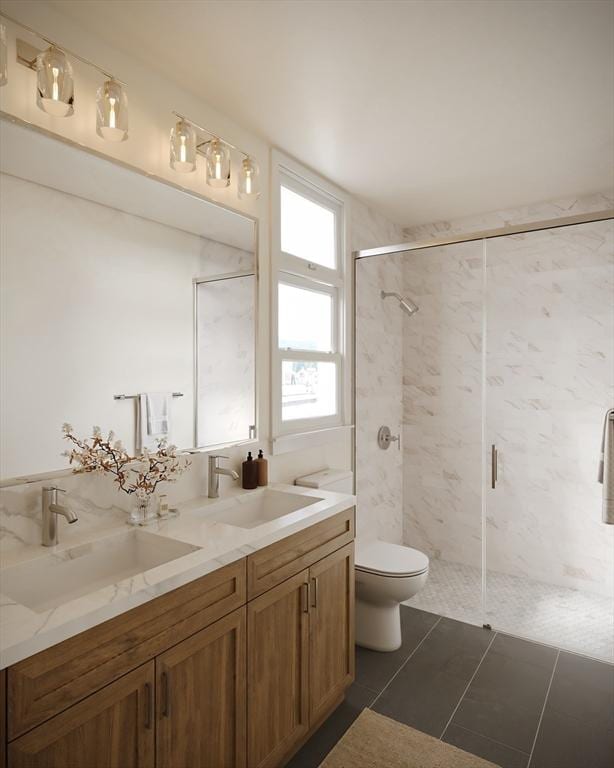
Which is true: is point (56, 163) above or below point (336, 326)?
above

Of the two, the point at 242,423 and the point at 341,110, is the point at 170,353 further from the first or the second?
the point at 341,110

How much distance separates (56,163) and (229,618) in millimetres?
1529

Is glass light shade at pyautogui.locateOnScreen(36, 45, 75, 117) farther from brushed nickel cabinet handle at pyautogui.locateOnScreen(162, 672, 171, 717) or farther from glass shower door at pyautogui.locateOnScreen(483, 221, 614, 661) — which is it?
glass shower door at pyautogui.locateOnScreen(483, 221, 614, 661)

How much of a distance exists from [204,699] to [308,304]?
203 centimetres

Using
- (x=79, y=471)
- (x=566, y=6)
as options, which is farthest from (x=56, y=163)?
(x=566, y=6)

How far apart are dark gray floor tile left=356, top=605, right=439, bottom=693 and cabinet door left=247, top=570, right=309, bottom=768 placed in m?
0.59

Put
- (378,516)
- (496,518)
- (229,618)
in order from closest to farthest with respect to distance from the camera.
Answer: (229,618)
(496,518)
(378,516)

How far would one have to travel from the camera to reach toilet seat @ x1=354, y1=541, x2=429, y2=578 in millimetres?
A: 2570

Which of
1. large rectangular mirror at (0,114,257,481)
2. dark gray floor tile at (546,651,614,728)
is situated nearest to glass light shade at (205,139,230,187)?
large rectangular mirror at (0,114,257,481)

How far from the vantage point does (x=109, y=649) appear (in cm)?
118

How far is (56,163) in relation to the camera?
1600mm

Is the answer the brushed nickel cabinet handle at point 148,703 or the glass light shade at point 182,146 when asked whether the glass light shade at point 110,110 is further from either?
the brushed nickel cabinet handle at point 148,703

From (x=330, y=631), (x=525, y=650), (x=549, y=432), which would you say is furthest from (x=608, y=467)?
(x=330, y=631)

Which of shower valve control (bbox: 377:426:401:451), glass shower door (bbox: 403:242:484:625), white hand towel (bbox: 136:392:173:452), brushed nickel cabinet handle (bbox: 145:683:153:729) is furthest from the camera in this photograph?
shower valve control (bbox: 377:426:401:451)
